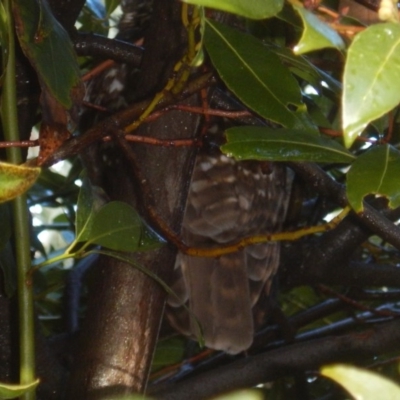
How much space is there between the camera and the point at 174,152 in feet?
2.82

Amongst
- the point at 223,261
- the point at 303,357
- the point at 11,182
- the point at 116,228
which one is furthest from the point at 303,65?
the point at 223,261

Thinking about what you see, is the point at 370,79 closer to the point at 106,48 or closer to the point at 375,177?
the point at 375,177

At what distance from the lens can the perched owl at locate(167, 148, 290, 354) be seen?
125 centimetres

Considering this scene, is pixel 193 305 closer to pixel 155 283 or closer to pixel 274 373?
pixel 274 373

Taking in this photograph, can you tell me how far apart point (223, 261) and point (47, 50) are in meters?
0.73

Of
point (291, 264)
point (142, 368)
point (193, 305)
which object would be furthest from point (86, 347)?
point (291, 264)

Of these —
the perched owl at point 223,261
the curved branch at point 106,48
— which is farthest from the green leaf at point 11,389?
the perched owl at point 223,261

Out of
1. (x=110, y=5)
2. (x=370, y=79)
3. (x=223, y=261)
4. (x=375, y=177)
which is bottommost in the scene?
(x=223, y=261)

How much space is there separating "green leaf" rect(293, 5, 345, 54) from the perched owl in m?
0.73

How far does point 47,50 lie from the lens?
2.20 feet

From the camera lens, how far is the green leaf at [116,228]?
70cm

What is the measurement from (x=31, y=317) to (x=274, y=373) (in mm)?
490

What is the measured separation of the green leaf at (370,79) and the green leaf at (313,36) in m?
0.03

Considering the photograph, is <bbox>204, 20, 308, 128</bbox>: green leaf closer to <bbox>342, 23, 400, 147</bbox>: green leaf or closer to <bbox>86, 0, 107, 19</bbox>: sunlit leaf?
<bbox>342, 23, 400, 147</bbox>: green leaf
